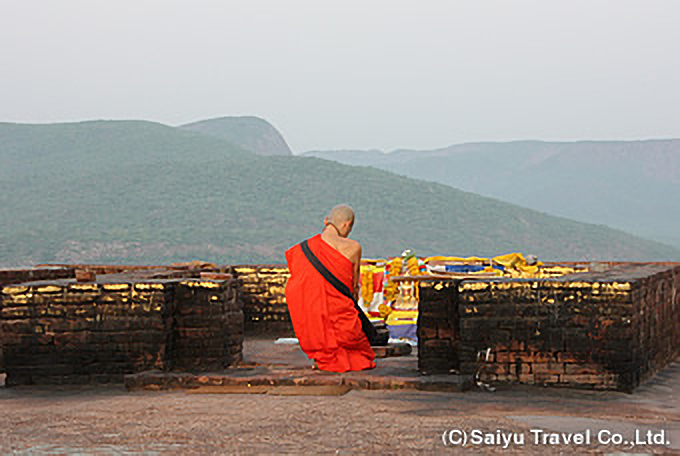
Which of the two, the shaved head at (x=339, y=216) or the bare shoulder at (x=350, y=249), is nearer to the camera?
the bare shoulder at (x=350, y=249)

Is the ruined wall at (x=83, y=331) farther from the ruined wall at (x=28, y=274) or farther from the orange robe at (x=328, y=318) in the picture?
the ruined wall at (x=28, y=274)

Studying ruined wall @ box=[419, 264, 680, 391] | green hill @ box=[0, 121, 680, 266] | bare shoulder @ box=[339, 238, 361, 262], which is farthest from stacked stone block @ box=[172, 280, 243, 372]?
green hill @ box=[0, 121, 680, 266]

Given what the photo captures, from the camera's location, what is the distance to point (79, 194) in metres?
78.6

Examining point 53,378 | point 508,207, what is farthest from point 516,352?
point 508,207

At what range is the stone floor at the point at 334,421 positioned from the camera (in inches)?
217

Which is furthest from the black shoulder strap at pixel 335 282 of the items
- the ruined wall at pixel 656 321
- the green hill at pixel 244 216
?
the green hill at pixel 244 216

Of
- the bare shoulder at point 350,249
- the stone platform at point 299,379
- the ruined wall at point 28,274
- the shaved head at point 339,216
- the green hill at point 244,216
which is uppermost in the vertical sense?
the green hill at point 244,216

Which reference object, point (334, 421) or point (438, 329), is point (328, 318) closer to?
point (438, 329)

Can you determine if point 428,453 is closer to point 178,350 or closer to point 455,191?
point 178,350

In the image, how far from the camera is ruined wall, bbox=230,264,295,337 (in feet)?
43.3

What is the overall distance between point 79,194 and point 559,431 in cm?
7644

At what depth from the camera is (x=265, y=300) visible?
43.5ft

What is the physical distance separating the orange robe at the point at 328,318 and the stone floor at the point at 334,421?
1.24 ft

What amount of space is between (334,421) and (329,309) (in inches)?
94.4
